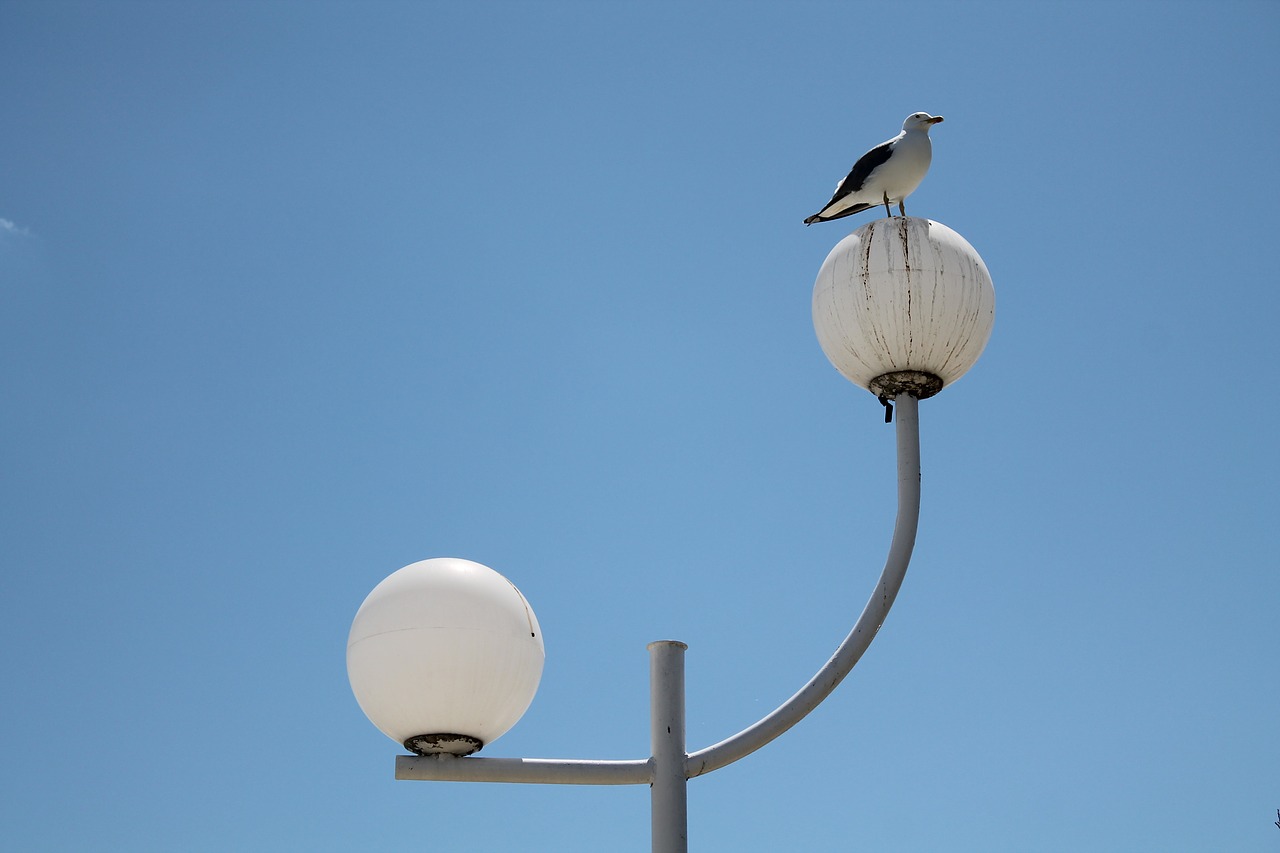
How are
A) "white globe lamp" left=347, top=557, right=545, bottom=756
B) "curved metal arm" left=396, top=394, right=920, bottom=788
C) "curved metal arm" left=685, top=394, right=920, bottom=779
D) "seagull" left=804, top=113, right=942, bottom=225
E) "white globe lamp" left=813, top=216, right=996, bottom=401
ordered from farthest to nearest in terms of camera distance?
"seagull" left=804, top=113, right=942, bottom=225
"white globe lamp" left=813, top=216, right=996, bottom=401
"curved metal arm" left=685, top=394, right=920, bottom=779
"curved metal arm" left=396, top=394, right=920, bottom=788
"white globe lamp" left=347, top=557, right=545, bottom=756

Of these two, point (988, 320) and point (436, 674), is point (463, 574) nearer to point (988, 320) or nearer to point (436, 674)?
point (436, 674)

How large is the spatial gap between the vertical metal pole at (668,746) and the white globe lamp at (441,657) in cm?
65

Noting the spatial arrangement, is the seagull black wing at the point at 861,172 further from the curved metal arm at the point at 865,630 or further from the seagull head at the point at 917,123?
the curved metal arm at the point at 865,630

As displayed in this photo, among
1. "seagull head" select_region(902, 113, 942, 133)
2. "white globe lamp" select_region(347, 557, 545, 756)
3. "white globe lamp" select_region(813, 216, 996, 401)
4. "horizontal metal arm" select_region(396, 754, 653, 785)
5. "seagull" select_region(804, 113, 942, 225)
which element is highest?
"seagull head" select_region(902, 113, 942, 133)

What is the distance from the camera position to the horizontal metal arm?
6.30m

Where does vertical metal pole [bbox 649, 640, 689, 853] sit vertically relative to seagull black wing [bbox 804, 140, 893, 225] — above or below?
below

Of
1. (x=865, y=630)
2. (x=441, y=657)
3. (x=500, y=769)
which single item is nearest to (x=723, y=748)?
(x=865, y=630)

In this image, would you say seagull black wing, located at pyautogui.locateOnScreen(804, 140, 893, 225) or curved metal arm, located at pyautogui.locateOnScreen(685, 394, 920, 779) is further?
seagull black wing, located at pyautogui.locateOnScreen(804, 140, 893, 225)

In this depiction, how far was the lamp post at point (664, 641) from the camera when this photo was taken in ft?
20.5

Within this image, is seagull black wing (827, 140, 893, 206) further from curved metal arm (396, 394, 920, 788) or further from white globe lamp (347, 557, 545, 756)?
white globe lamp (347, 557, 545, 756)

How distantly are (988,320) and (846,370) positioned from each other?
81cm

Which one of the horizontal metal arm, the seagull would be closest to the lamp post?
the horizontal metal arm

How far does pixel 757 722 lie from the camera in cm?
658

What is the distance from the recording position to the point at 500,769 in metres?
6.30
